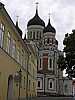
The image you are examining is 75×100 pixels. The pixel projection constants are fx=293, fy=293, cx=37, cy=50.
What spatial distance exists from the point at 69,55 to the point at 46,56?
53211 mm

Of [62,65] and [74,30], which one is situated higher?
[74,30]

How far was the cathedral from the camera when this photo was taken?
276ft

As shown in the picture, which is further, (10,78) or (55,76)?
(55,76)

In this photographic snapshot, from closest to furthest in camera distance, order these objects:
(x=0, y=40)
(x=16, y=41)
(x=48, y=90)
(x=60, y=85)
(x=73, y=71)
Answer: (x=0, y=40), (x=16, y=41), (x=73, y=71), (x=48, y=90), (x=60, y=85)

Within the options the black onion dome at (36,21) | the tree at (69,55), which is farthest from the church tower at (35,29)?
the tree at (69,55)

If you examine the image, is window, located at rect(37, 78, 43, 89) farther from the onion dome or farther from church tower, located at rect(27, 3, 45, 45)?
the onion dome

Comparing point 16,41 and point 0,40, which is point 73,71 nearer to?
point 16,41

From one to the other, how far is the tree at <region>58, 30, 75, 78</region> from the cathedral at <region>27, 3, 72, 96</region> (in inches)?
1936

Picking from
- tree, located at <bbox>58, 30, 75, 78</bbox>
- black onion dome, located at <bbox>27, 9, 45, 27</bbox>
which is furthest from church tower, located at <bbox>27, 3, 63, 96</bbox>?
tree, located at <bbox>58, 30, 75, 78</bbox>

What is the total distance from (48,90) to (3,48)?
6145 centimetres

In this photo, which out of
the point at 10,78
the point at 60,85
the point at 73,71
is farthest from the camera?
the point at 60,85

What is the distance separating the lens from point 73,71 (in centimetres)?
3303

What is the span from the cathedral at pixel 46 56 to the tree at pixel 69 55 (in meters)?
49.2

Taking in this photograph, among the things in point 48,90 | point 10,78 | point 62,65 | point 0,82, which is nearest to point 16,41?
point 10,78
